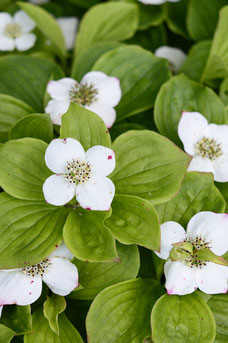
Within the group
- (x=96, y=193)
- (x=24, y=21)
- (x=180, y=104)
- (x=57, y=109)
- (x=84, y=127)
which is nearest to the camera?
(x=96, y=193)

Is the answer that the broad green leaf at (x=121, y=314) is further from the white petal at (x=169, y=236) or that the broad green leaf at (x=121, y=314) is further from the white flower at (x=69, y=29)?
the white flower at (x=69, y=29)

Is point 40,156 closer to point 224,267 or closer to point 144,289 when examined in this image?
point 144,289

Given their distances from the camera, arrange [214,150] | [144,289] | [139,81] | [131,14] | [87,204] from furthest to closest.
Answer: [131,14]
[139,81]
[214,150]
[144,289]
[87,204]

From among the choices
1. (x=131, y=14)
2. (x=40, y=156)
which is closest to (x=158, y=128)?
(x=40, y=156)

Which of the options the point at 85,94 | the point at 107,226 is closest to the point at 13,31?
the point at 85,94

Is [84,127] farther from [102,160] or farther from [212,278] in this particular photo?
[212,278]

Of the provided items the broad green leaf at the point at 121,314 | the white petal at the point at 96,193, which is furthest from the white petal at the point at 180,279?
the white petal at the point at 96,193
